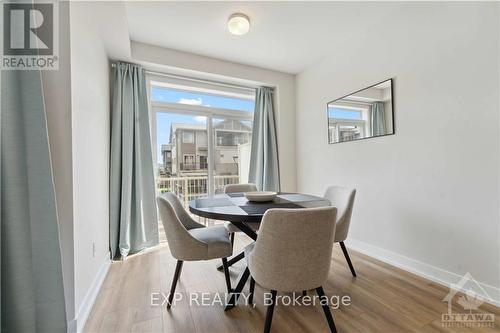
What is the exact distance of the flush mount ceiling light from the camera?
232 centimetres

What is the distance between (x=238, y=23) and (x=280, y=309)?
2.60 meters

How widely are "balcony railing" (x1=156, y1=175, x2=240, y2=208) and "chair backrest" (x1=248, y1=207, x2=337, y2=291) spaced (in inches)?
94.5

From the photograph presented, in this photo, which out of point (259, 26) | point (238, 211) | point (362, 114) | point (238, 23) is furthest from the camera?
point (362, 114)

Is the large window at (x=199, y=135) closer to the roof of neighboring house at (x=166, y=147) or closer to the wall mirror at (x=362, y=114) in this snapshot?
the roof of neighboring house at (x=166, y=147)

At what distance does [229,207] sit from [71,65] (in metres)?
1.39

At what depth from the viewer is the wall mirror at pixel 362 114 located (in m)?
2.46

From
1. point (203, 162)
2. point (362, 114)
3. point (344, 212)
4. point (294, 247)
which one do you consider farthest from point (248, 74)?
point (294, 247)

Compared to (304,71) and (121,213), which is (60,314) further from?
(304,71)

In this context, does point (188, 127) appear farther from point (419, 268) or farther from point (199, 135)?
point (419, 268)

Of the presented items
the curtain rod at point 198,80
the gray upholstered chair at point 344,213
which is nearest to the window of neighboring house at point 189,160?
the curtain rod at point 198,80

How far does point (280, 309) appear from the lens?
1662 mm

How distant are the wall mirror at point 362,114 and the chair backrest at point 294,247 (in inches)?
69.1

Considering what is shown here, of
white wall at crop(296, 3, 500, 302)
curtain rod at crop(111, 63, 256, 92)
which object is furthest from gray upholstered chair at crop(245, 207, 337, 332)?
curtain rod at crop(111, 63, 256, 92)

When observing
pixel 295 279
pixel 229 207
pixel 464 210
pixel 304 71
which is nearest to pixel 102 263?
pixel 229 207
